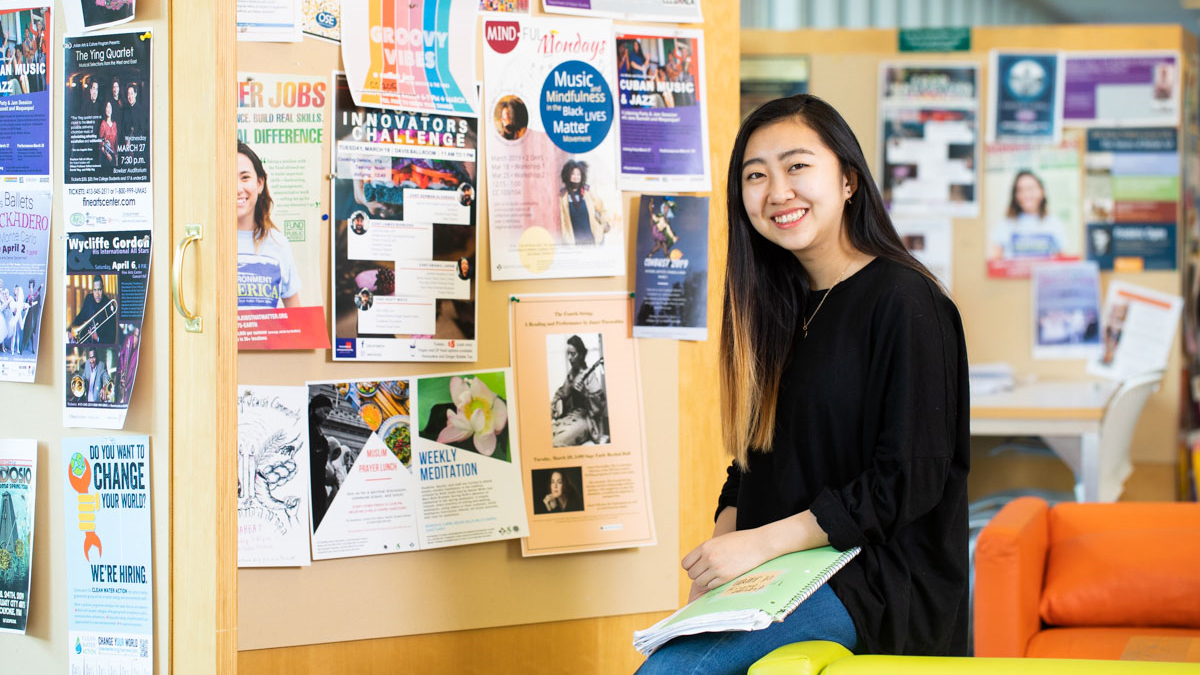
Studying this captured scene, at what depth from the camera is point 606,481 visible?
210 cm

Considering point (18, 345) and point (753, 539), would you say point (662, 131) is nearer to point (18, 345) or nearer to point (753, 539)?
point (753, 539)

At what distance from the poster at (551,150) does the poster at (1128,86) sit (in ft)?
9.30

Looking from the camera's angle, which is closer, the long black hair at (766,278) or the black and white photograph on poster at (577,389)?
the long black hair at (766,278)

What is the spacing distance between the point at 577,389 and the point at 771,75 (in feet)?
8.54

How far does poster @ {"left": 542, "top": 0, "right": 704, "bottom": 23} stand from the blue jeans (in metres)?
1.17

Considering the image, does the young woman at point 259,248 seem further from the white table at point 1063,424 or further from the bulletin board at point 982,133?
the bulletin board at point 982,133

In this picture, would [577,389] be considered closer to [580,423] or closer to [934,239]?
[580,423]

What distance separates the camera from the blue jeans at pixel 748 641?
1355mm

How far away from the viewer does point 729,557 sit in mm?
1486

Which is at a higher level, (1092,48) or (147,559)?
(1092,48)

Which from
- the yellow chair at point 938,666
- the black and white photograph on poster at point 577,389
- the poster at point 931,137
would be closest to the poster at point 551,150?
the black and white photograph on poster at point 577,389

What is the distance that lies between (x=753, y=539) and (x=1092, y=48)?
350 cm

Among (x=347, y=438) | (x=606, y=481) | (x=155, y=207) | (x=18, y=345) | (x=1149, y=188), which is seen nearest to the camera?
(x=155, y=207)

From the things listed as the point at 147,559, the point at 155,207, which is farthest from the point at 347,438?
the point at 155,207
